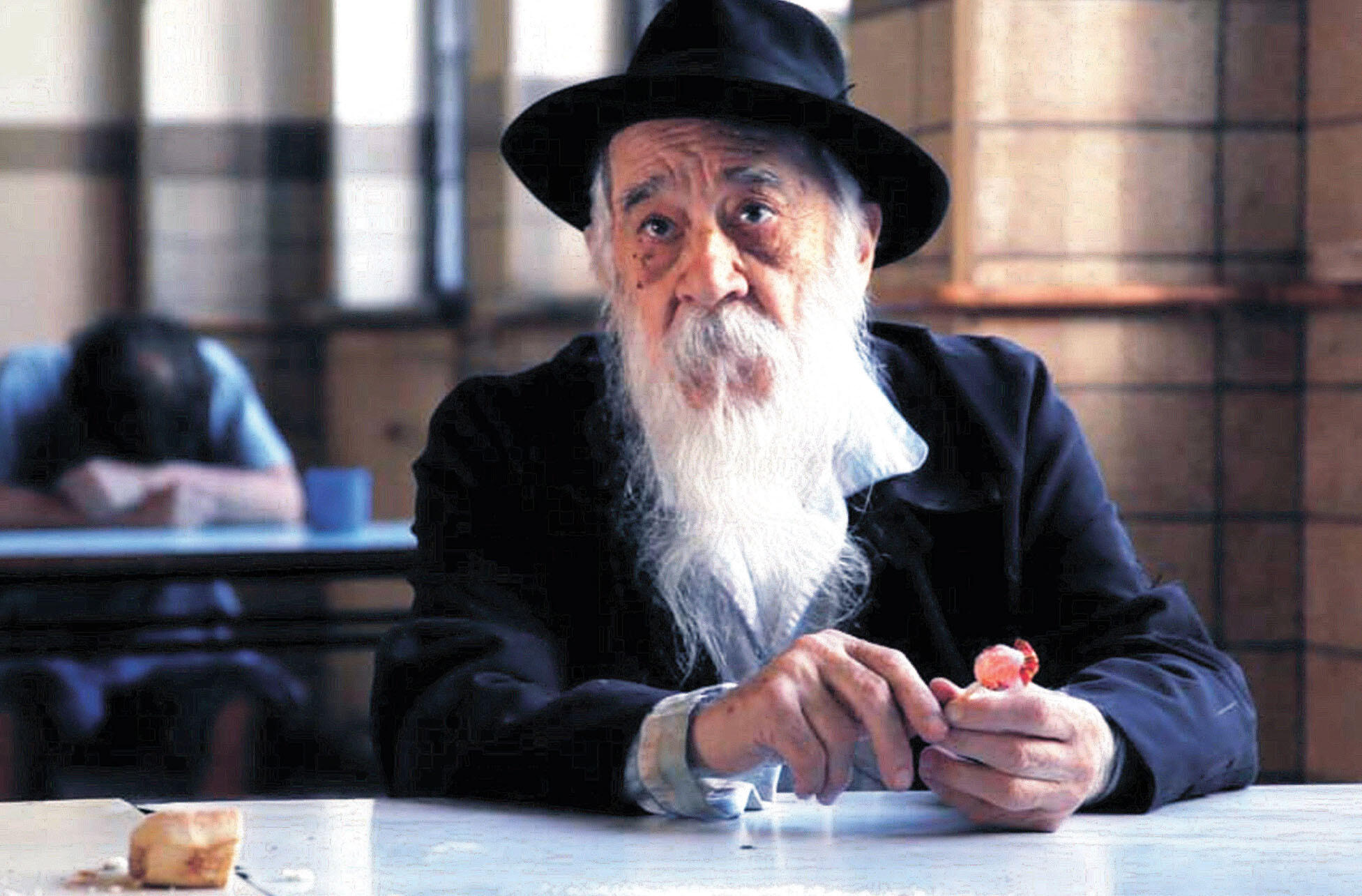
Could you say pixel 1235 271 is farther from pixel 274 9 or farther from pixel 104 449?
pixel 274 9

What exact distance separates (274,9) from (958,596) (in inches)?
302

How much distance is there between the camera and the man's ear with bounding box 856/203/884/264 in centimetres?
247

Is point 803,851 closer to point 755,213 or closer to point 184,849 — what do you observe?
point 184,849

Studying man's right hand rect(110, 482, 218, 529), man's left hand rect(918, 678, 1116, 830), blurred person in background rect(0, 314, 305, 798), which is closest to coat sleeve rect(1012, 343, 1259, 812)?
man's left hand rect(918, 678, 1116, 830)

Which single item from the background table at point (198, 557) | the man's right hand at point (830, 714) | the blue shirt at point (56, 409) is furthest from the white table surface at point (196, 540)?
the man's right hand at point (830, 714)

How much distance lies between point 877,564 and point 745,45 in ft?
1.79

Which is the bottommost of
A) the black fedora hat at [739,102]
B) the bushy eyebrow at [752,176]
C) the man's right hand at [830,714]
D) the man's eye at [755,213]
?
the man's right hand at [830,714]

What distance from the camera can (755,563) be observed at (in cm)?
241

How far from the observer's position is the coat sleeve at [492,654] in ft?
6.47

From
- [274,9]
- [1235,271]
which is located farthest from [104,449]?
[274,9]

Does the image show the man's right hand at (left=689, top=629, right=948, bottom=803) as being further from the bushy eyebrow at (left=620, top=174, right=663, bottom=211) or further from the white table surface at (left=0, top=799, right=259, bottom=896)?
the bushy eyebrow at (left=620, top=174, right=663, bottom=211)

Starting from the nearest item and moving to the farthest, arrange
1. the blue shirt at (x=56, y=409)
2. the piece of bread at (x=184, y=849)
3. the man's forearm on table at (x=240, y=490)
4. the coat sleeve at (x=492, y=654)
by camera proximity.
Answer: the piece of bread at (x=184, y=849) → the coat sleeve at (x=492, y=654) → the man's forearm on table at (x=240, y=490) → the blue shirt at (x=56, y=409)

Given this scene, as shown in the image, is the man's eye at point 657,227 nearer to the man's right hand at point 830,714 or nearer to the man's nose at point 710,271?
the man's nose at point 710,271

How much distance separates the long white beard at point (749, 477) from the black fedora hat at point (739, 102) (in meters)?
0.12
